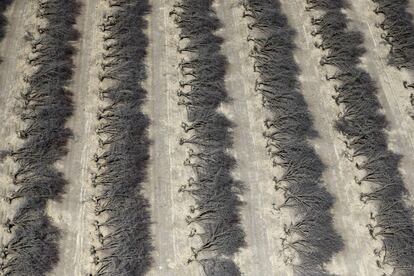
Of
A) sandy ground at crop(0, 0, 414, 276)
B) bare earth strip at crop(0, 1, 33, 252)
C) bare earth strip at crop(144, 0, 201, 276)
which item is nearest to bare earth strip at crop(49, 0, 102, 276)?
sandy ground at crop(0, 0, 414, 276)

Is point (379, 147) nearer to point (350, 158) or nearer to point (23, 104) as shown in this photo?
point (350, 158)

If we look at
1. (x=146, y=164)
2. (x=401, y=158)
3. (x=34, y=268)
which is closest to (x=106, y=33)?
(x=146, y=164)

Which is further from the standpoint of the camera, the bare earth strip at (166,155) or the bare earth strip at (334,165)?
the bare earth strip at (334,165)

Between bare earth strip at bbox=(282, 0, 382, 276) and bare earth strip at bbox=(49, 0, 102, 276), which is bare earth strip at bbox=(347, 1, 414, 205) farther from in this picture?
bare earth strip at bbox=(49, 0, 102, 276)

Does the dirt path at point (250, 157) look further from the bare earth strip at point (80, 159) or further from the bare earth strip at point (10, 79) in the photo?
the bare earth strip at point (10, 79)

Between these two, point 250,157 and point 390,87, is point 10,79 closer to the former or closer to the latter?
point 250,157

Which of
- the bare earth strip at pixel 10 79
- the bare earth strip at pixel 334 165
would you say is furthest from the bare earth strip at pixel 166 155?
the bare earth strip at pixel 334 165
